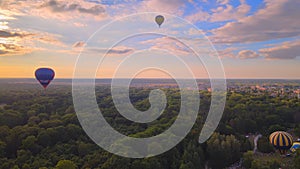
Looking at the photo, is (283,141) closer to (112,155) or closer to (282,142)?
(282,142)

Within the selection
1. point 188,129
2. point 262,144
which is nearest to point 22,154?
point 188,129

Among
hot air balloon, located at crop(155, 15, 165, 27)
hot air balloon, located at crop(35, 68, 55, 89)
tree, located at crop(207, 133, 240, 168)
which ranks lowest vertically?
tree, located at crop(207, 133, 240, 168)

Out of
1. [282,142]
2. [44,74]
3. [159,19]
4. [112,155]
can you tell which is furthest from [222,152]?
[44,74]

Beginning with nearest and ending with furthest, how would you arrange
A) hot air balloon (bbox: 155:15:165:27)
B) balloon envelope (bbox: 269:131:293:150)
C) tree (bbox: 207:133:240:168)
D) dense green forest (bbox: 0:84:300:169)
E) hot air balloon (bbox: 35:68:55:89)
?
dense green forest (bbox: 0:84:300:169) < tree (bbox: 207:133:240:168) < balloon envelope (bbox: 269:131:293:150) < hot air balloon (bbox: 35:68:55:89) < hot air balloon (bbox: 155:15:165:27)

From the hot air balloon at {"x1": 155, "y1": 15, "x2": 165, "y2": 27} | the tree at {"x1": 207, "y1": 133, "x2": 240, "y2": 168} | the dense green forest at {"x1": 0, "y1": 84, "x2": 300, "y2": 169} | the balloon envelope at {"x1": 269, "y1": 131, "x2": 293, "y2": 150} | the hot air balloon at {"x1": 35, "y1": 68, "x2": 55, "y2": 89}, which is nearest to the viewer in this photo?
the dense green forest at {"x1": 0, "y1": 84, "x2": 300, "y2": 169}

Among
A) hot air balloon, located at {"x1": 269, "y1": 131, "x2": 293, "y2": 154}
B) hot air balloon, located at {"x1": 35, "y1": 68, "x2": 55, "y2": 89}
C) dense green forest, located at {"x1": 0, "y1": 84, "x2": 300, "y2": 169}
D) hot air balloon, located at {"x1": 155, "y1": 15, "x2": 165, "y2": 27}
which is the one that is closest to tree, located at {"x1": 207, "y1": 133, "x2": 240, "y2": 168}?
dense green forest, located at {"x1": 0, "y1": 84, "x2": 300, "y2": 169}

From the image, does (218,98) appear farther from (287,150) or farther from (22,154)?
(22,154)

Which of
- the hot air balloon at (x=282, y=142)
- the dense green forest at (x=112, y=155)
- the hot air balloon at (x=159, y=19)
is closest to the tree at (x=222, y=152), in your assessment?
the dense green forest at (x=112, y=155)

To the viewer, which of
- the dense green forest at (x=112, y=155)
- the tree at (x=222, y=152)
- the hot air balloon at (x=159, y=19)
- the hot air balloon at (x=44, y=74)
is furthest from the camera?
the hot air balloon at (x=159, y=19)

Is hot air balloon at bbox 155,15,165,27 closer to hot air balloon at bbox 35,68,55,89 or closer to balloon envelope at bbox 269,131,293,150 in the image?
hot air balloon at bbox 35,68,55,89

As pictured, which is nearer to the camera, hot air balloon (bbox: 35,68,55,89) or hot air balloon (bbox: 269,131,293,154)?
hot air balloon (bbox: 269,131,293,154)

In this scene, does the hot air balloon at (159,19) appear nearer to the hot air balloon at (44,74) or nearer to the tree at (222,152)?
the hot air balloon at (44,74)

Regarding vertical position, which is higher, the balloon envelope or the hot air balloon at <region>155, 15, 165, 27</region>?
the hot air balloon at <region>155, 15, 165, 27</region>
